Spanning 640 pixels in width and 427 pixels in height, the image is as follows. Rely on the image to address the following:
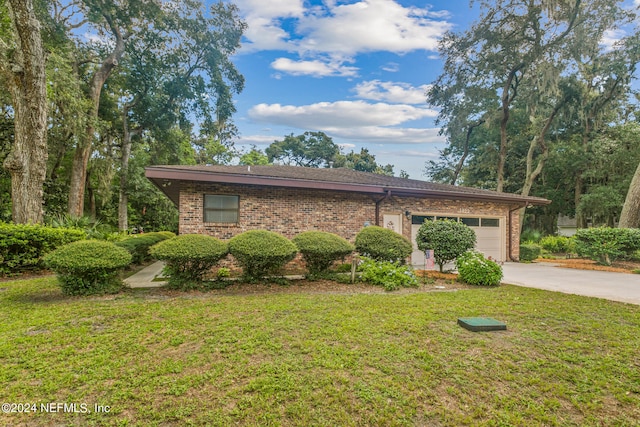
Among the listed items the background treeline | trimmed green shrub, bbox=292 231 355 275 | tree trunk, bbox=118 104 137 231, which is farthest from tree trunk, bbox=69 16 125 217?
the background treeline

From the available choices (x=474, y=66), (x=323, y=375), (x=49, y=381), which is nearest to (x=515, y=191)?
(x=474, y=66)

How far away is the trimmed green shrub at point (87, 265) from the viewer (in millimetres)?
5273

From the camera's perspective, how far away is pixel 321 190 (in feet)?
28.9

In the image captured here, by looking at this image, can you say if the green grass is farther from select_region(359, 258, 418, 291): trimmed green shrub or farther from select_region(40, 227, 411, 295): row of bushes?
select_region(359, 258, 418, 291): trimmed green shrub

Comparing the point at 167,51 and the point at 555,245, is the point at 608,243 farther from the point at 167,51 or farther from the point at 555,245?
the point at 167,51

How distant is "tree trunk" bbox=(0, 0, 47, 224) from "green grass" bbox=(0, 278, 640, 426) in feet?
18.0

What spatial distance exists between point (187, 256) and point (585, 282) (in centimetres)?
949

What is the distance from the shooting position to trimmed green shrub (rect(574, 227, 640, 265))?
10242 mm

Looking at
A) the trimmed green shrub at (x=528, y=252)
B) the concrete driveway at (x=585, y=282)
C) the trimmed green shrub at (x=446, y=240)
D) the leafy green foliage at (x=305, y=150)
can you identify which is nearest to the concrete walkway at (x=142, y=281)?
the trimmed green shrub at (x=446, y=240)

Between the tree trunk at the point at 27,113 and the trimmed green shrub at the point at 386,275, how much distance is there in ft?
31.5

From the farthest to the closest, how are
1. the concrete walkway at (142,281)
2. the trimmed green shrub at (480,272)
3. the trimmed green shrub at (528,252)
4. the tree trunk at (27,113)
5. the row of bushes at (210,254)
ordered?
1. the trimmed green shrub at (528,252)
2. the tree trunk at (27,113)
3. the trimmed green shrub at (480,272)
4. the concrete walkway at (142,281)
5. the row of bushes at (210,254)

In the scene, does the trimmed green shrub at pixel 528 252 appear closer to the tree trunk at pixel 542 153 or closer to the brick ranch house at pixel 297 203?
the brick ranch house at pixel 297 203

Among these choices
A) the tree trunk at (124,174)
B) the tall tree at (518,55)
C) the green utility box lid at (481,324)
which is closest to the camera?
the green utility box lid at (481,324)

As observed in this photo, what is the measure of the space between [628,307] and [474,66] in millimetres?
19495
